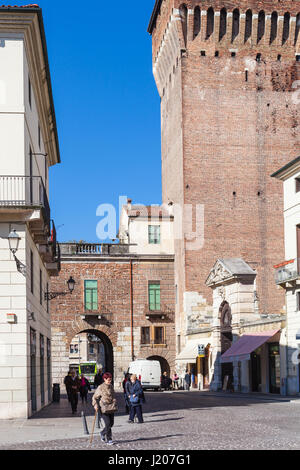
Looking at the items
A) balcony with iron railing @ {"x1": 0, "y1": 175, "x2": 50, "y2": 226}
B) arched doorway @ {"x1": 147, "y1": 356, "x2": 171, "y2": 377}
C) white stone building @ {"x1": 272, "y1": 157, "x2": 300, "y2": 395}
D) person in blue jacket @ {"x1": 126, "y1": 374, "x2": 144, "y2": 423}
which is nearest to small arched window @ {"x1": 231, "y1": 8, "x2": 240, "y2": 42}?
white stone building @ {"x1": 272, "y1": 157, "x2": 300, "y2": 395}

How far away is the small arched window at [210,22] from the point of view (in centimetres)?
5500

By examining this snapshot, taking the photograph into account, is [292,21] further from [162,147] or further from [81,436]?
[81,436]

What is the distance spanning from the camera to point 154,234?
190 feet

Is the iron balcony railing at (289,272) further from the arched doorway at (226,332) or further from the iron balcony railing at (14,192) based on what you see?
the iron balcony railing at (14,192)

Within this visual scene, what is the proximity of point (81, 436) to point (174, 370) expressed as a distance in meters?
39.3

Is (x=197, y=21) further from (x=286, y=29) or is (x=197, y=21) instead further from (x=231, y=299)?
(x=231, y=299)

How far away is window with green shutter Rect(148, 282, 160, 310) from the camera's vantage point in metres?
56.7

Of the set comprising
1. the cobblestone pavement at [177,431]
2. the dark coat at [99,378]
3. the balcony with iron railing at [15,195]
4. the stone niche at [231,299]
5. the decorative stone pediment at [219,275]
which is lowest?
the dark coat at [99,378]

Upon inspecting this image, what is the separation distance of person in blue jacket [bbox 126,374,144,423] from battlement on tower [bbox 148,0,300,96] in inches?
1472

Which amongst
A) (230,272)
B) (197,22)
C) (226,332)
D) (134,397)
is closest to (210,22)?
(197,22)

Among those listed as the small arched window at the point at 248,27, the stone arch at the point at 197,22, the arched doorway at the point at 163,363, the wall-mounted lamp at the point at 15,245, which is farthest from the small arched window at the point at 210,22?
the wall-mounted lamp at the point at 15,245

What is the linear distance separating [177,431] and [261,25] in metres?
43.1

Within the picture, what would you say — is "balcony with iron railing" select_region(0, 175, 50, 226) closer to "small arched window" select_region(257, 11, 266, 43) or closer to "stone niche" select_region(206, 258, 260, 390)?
"stone niche" select_region(206, 258, 260, 390)

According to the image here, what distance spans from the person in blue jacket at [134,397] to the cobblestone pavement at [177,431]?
0.94ft
